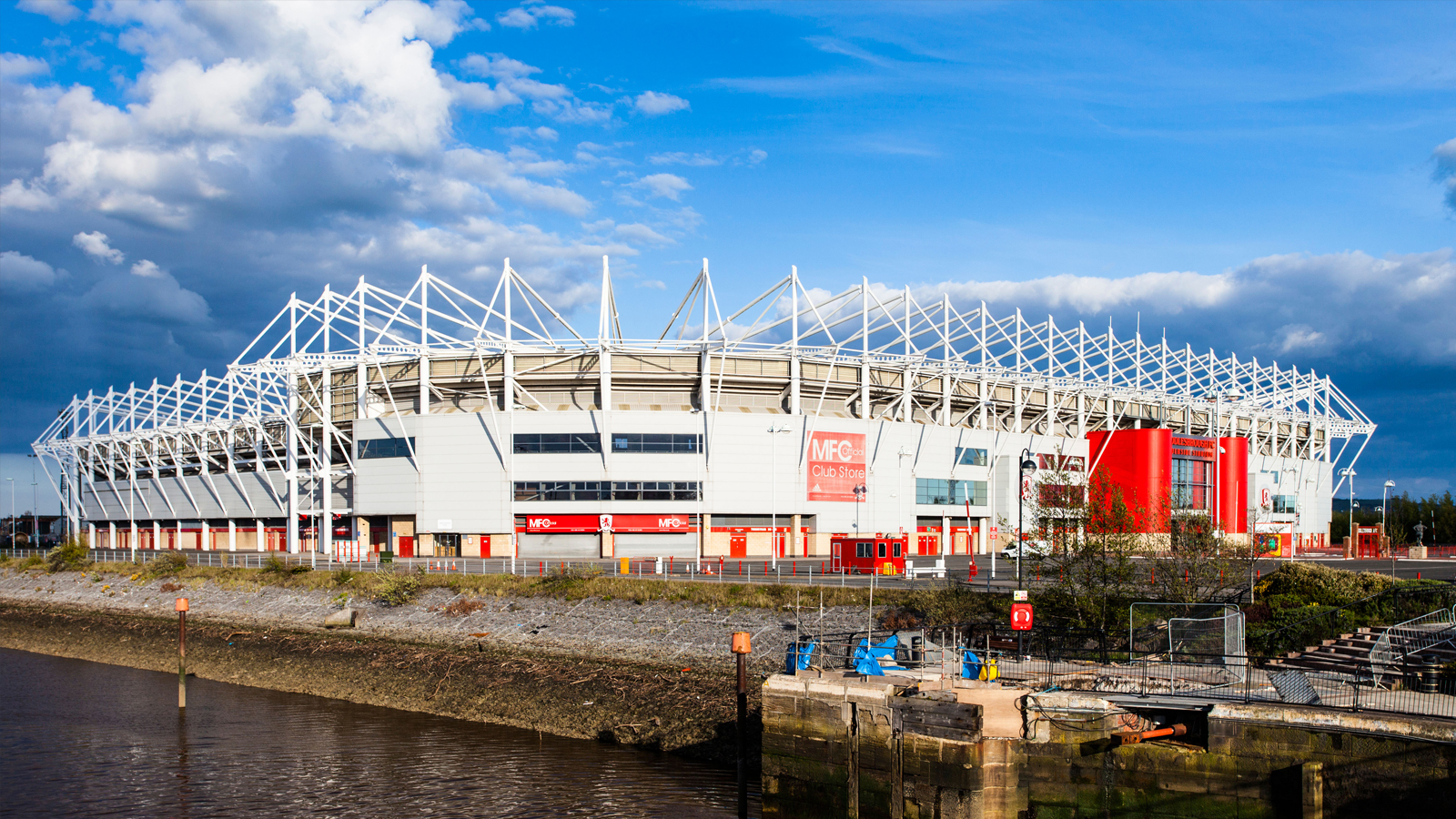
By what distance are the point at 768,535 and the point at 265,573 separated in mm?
34873

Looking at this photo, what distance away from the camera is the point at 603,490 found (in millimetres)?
73125

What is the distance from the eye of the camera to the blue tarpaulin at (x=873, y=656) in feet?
81.8

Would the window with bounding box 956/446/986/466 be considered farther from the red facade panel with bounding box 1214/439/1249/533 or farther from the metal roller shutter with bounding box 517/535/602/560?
the metal roller shutter with bounding box 517/535/602/560

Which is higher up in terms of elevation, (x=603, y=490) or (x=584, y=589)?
(x=603, y=490)

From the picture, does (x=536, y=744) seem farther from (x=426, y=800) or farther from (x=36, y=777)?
(x=36, y=777)

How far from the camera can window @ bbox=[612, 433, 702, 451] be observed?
240ft

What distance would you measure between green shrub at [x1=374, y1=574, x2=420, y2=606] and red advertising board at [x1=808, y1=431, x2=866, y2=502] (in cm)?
3416

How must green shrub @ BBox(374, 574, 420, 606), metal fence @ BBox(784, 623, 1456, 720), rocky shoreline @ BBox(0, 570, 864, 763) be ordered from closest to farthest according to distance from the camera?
metal fence @ BBox(784, 623, 1456, 720)
rocky shoreline @ BBox(0, 570, 864, 763)
green shrub @ BBox(374, 574, 420, 606)

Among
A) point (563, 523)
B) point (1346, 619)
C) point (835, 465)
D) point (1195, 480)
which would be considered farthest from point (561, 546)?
point (1195, 480)

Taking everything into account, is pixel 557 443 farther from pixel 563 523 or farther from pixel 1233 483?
pixel 1233 483

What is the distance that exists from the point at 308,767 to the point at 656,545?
45.9 meters

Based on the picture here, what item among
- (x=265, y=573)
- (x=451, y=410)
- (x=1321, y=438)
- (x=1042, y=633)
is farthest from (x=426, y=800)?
(x=1321, y=438)

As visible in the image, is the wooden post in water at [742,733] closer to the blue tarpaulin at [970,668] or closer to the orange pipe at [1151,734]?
the blue tarpaulin at [970,668]

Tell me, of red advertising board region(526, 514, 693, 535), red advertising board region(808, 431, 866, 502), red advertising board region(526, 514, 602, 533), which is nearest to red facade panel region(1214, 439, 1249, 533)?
red advertising board region(808, 431, 866, 502)
